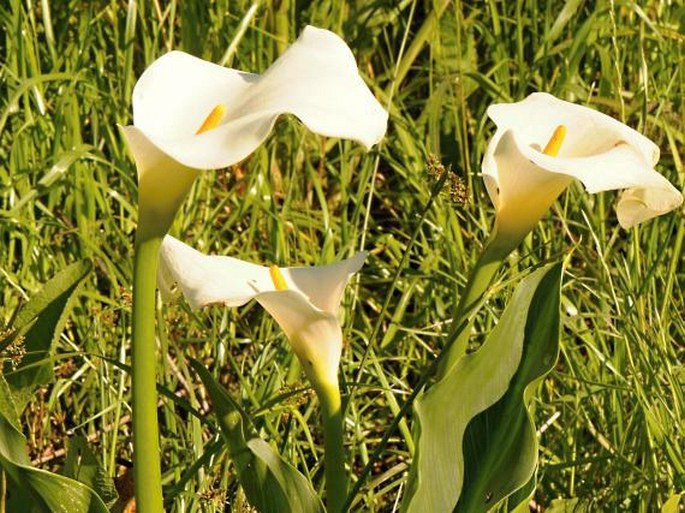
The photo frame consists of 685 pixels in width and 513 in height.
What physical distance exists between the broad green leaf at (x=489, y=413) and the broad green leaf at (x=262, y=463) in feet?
0.25

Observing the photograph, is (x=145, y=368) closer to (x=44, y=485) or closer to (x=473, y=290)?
(x=44, y=485)

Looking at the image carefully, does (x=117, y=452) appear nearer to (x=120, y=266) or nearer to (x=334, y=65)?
(x=120, y=266)

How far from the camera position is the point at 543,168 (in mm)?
825

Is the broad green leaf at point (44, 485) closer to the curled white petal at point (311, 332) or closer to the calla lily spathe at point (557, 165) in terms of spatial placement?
the curled white petal at point (311, 332)

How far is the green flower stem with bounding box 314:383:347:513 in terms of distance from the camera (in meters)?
0.84

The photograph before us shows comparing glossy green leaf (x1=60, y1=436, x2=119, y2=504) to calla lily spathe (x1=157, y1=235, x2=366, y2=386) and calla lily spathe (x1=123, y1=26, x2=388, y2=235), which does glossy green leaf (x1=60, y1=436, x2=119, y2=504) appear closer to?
calla lily spathe (x1=157, y1=235, x2=366, y2=386)

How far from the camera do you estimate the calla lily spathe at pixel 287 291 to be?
833 millimetres

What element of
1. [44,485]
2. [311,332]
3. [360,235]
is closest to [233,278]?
[311,332]

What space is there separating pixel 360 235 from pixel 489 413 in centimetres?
88

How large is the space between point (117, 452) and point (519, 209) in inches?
29.5

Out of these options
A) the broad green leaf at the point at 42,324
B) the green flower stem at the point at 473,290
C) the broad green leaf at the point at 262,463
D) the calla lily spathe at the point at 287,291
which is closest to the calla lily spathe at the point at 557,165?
the green flower stem at the point at 473,290

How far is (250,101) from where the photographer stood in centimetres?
80

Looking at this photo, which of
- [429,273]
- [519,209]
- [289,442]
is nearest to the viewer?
[519,209]

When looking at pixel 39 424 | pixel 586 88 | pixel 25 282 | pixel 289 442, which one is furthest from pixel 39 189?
pixel 586 88
